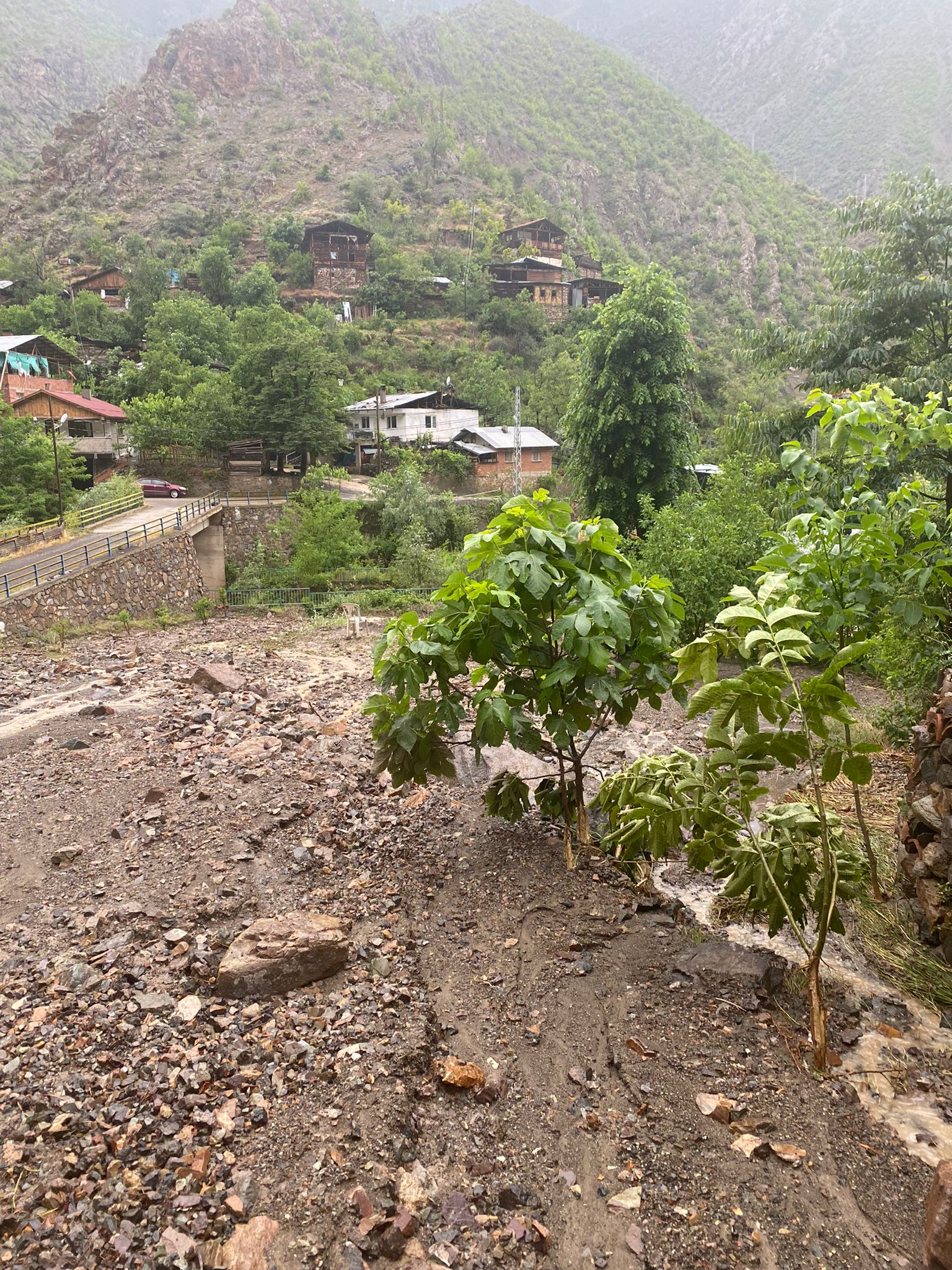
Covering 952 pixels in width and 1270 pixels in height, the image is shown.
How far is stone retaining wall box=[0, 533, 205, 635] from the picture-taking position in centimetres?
1623

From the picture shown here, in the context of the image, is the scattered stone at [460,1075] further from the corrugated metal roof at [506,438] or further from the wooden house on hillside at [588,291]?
the wooden house on hillside at [588,291]

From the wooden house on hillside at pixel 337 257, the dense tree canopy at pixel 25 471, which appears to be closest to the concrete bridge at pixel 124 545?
the dense tree canopy at pixel 25 471

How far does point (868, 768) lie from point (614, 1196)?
2013mm

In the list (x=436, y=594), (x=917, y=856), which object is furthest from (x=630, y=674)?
(x=917, y=856)

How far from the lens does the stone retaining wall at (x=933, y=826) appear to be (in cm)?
421

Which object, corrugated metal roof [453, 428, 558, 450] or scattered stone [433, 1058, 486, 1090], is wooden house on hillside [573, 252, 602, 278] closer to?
corrugated metal roof [453, 428, 558, 450]

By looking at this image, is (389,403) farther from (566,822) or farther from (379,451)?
(566,822)

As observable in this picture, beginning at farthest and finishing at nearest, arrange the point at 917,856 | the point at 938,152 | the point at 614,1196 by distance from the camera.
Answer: the point at 938,152 < the point at 917,856 < the point at 614,1196

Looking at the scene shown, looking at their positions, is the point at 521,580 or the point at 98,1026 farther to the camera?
the point at 521,580

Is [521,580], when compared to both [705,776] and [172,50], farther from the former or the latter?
[172,50]

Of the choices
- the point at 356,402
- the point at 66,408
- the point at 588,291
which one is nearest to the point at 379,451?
the point at 356,402

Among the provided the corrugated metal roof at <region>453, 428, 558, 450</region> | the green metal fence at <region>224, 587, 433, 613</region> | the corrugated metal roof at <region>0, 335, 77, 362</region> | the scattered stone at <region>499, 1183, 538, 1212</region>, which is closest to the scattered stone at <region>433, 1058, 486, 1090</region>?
the scattered stone at <region>499, 1183, 538, 1212</region>

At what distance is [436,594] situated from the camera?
441 centimetres

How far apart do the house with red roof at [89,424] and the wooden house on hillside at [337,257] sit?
32.8 meters
